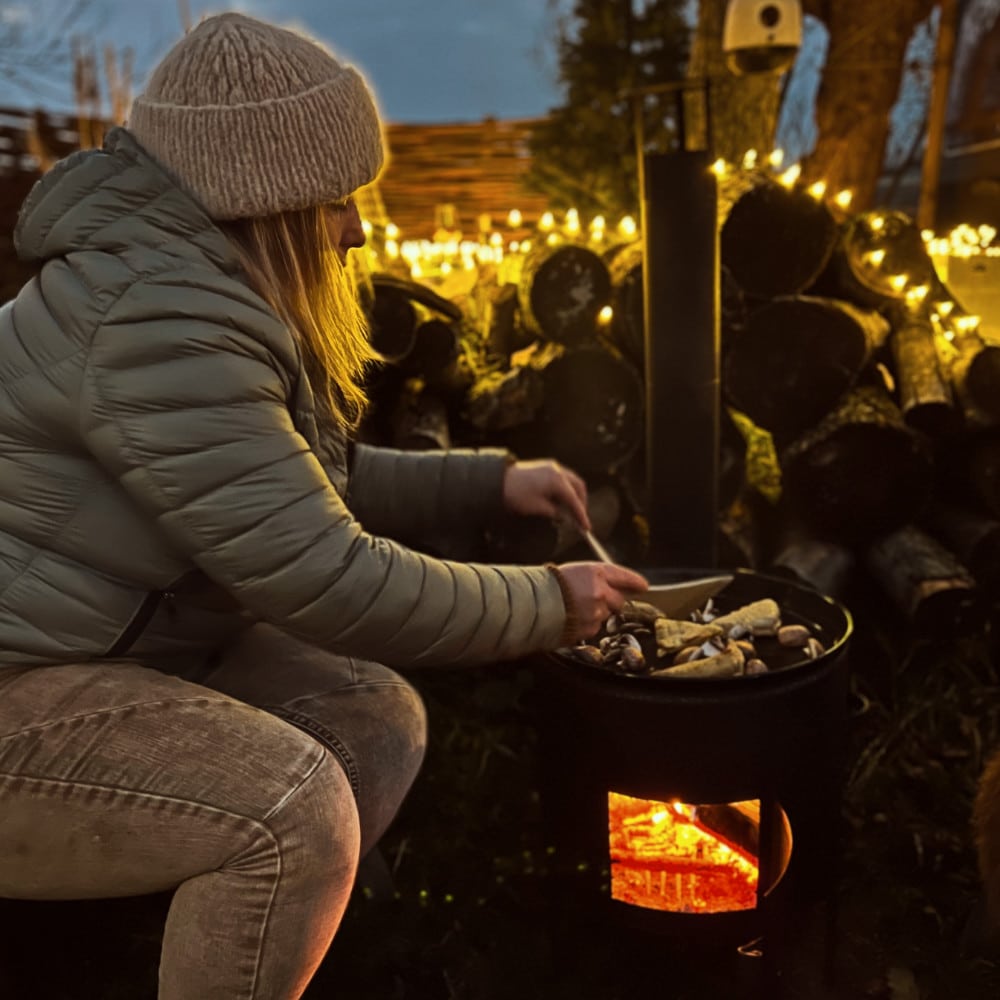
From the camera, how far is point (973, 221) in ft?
26.6

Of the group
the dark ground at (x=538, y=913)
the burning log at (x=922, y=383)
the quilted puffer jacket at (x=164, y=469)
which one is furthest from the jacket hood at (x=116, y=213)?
the burning log at (x=922, y=383)

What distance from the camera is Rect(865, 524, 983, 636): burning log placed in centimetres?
267

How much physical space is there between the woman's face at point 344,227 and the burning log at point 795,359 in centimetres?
145

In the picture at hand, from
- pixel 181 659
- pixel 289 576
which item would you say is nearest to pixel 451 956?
pixel 181 659

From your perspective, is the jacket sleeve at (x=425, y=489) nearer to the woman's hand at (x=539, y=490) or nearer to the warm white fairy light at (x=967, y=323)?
the woman's hand at (x=539, y=490)

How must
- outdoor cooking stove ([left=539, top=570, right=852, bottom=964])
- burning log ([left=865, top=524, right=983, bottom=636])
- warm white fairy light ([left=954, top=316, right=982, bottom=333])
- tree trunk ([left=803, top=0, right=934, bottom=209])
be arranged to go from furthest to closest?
tree trunk ([left=803, top=0, right=934, bottom=209]) < warm white fairy light ([left=954, top=316, right=982, bottom=333]) < burning log ([left=865, top=524, right=983, bottom=636]) < outdoor cooking stove ([left=539, top=570, right=852, bottom=964])

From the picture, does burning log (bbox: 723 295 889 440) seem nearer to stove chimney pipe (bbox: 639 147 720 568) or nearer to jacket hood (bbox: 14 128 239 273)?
stove chimney pipe (bbox: 639 147 720 568)

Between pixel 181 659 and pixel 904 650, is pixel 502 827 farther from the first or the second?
pixel 904 650

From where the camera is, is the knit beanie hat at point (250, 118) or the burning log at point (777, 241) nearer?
the knit beanie hat at point (250, 118)

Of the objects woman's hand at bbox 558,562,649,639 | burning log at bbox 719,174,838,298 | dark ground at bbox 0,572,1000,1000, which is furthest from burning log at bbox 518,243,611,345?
woman's hand at bbox 558,562,649,639

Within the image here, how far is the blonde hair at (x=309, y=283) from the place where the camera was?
1.47 meters

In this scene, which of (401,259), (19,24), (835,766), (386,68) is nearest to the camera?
(835,766)

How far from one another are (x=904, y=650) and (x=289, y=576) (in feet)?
7.02

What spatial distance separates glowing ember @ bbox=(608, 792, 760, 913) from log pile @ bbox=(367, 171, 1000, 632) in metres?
0.83
